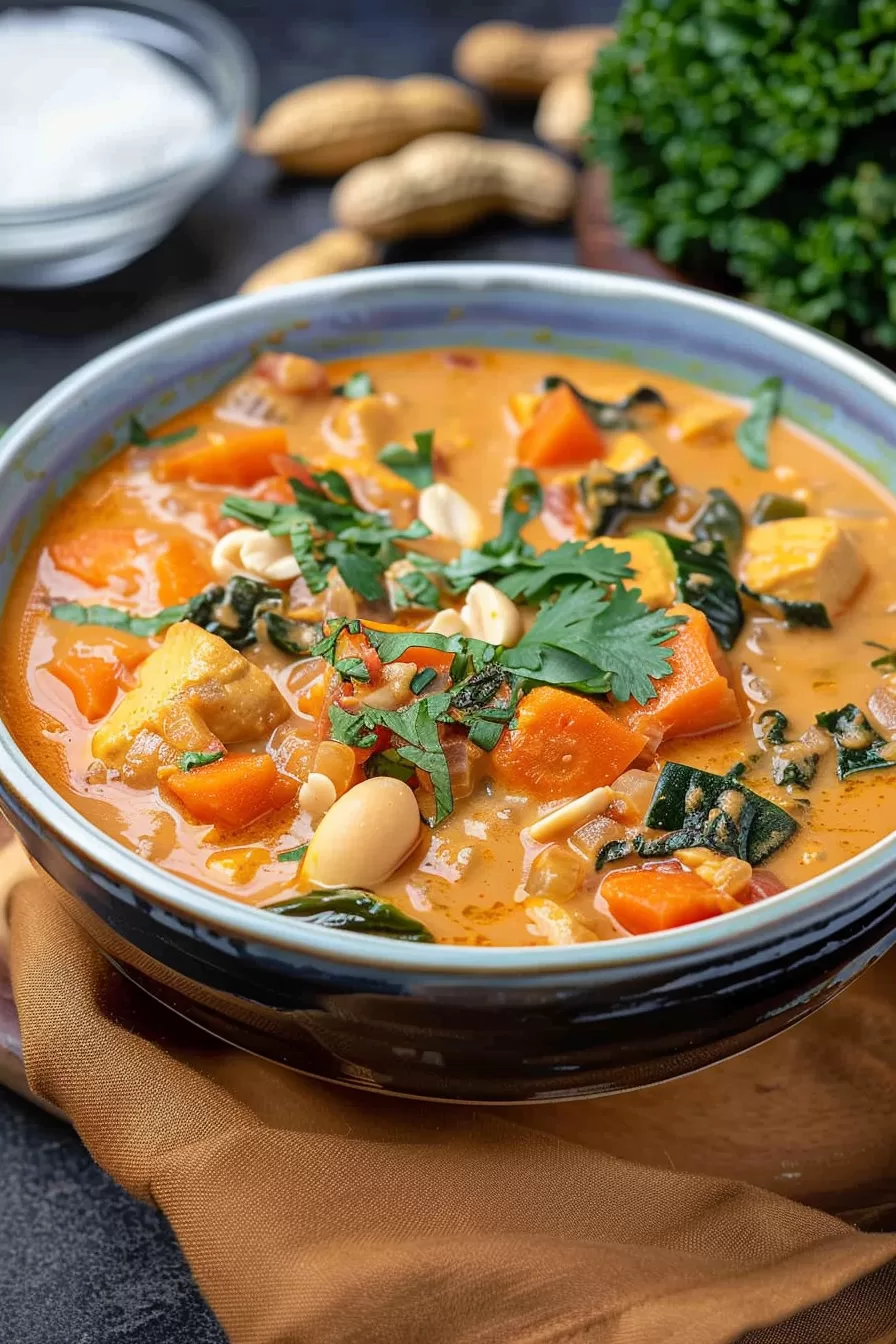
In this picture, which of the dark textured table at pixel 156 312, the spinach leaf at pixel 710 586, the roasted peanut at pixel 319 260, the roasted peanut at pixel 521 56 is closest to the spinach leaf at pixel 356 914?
the dark textured table at pixel 156 312

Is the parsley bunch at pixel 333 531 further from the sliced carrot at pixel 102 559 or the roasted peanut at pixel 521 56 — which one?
the roasted peanut at pixel 521 56

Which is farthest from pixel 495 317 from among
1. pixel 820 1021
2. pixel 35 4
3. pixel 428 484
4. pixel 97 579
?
pixel 35 4

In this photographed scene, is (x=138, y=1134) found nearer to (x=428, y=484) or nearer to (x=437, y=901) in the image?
(x=437, y=901)

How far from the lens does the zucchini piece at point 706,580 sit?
3012 millimetres

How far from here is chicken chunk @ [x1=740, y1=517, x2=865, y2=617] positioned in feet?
10.0

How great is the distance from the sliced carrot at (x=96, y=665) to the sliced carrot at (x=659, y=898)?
3.31 ft

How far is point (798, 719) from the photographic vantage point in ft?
9.39

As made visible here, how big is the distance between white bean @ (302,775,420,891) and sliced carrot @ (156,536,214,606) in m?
0.77

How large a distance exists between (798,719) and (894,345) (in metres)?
1.92

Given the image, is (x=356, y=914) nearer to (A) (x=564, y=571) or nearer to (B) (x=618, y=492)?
(A) (x=564, y=571)

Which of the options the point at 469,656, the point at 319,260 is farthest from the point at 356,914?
the point at 319,260

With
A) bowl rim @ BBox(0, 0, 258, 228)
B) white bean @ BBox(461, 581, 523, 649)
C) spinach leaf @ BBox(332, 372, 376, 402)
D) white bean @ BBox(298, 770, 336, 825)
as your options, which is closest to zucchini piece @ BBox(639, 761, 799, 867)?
white bean @ BBox(461, 581, 523, 649)

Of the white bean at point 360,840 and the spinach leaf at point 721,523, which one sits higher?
the spinach leaf at point 721,523

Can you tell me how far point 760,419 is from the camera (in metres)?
3.59
